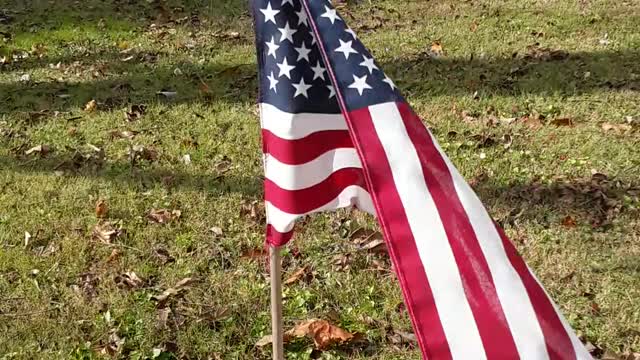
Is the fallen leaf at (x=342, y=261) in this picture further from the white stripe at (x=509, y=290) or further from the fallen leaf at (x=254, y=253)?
the white stripe at (x=509, y=290)

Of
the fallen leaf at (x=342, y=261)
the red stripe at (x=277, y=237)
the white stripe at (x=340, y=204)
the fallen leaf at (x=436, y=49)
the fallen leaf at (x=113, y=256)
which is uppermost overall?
the white stripe at (x=340, y=204)

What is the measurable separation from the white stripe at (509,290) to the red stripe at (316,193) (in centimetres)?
63

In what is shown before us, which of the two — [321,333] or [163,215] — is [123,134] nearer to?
[163,215]

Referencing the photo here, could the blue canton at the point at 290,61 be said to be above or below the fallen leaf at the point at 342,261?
above

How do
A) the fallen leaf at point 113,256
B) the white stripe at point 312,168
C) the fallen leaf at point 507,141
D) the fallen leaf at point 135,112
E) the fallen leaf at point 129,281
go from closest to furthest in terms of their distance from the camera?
1. the white stripe at point 312,168
2. the fallen leaf at point 129,281
3. the fallen leaf at point 113,256
4. the fallen leaf at point 507,141
5. the fallen leaf at point 135,112

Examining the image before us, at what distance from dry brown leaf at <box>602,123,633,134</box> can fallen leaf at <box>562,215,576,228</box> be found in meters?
1.47

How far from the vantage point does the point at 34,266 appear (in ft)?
14.9

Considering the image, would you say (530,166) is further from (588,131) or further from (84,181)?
Result: (84,181)

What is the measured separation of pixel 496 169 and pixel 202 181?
82.7 inches

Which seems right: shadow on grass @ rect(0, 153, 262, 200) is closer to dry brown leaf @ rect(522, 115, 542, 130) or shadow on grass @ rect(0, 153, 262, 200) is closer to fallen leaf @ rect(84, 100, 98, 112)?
fallen leaf @ rect(84, 100, 98, 112)

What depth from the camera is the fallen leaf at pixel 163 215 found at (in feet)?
16.3

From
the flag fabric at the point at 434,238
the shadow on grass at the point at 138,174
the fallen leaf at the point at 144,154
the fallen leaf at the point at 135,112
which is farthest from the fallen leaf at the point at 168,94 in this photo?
the flag fabric at the point at 434,238

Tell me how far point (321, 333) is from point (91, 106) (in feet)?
12.3

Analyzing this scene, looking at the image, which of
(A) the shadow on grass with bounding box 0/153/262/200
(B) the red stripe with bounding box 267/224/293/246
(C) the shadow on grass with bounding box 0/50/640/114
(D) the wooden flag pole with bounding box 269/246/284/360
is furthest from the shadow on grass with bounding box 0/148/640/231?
(B) the red stripe with bounding box 267/224/293/246
